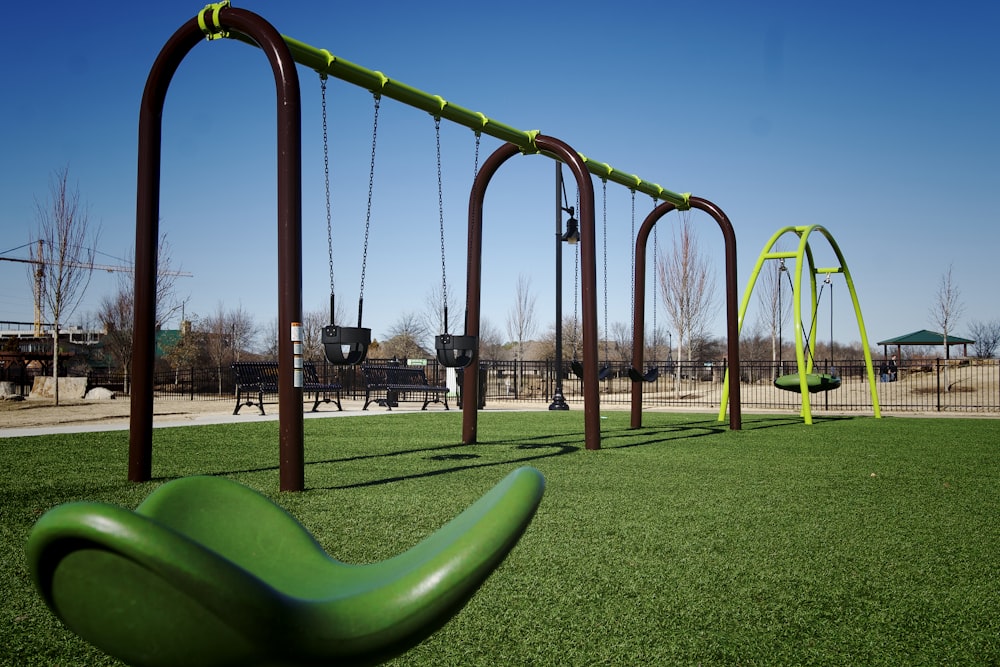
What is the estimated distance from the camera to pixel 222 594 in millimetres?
1014

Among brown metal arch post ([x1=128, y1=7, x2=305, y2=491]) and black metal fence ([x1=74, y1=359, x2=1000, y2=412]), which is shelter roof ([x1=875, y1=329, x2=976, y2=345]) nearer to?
black metal fence ([x1=74, y1=359, x2=1000, y2=412])

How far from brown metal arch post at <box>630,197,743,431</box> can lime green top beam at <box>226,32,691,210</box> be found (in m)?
1.46

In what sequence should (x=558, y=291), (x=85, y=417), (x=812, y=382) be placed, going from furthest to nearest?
1. (x=558, y=291)
2. (x=85, y=417)
3. (x=812, y=382)

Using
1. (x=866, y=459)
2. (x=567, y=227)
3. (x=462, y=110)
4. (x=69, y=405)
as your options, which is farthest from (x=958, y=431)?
(x=69, y=405)

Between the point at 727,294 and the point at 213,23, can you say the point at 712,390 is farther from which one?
the point at 213,23

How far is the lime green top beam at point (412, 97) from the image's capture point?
7.29 meters

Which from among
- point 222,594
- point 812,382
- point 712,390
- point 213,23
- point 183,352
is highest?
point 213,23

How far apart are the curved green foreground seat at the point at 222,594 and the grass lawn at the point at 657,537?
146 cm

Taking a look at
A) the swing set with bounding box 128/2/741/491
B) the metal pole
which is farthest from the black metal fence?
the swing set with bounding box 128/2/741/491

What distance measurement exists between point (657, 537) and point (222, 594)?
3597 mm

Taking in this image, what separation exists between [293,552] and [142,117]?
5.66 meters

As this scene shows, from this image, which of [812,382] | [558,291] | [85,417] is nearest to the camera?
[812,382]

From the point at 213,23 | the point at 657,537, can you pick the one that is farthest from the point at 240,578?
the point at 213,23

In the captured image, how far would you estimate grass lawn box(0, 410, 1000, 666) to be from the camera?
105 inches
